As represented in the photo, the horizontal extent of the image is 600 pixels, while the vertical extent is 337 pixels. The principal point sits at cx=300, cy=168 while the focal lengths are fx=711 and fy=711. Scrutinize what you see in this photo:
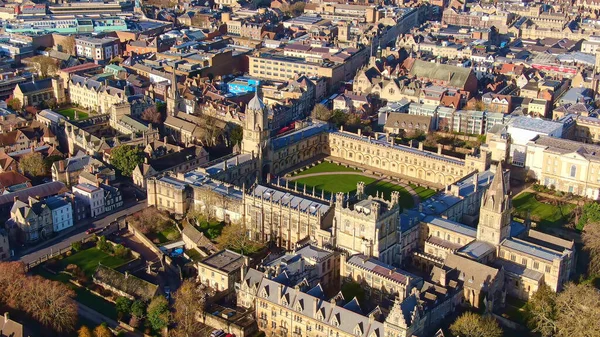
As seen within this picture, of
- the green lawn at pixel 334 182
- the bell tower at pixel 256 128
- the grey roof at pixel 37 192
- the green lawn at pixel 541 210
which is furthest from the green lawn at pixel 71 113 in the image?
the green lawn at pixel 541 210

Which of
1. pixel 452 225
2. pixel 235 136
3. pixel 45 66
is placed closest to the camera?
pixel 452 225

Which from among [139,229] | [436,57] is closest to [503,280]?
[139,229]

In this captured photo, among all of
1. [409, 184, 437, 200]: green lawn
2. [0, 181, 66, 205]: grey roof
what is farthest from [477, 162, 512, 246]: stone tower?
[0, 181, 66, 205]: grey roof

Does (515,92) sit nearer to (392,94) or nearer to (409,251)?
(392,94)

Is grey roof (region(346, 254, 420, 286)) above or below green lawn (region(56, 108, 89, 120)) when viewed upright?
below

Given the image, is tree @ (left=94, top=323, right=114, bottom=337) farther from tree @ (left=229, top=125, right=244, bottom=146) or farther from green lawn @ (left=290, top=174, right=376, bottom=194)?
tree @ (left=229, top=125, right=244, bottom=146)

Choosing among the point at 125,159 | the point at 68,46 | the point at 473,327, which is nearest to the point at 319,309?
the point at 473,327

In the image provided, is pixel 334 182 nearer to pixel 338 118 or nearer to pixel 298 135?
pixel 298 135
